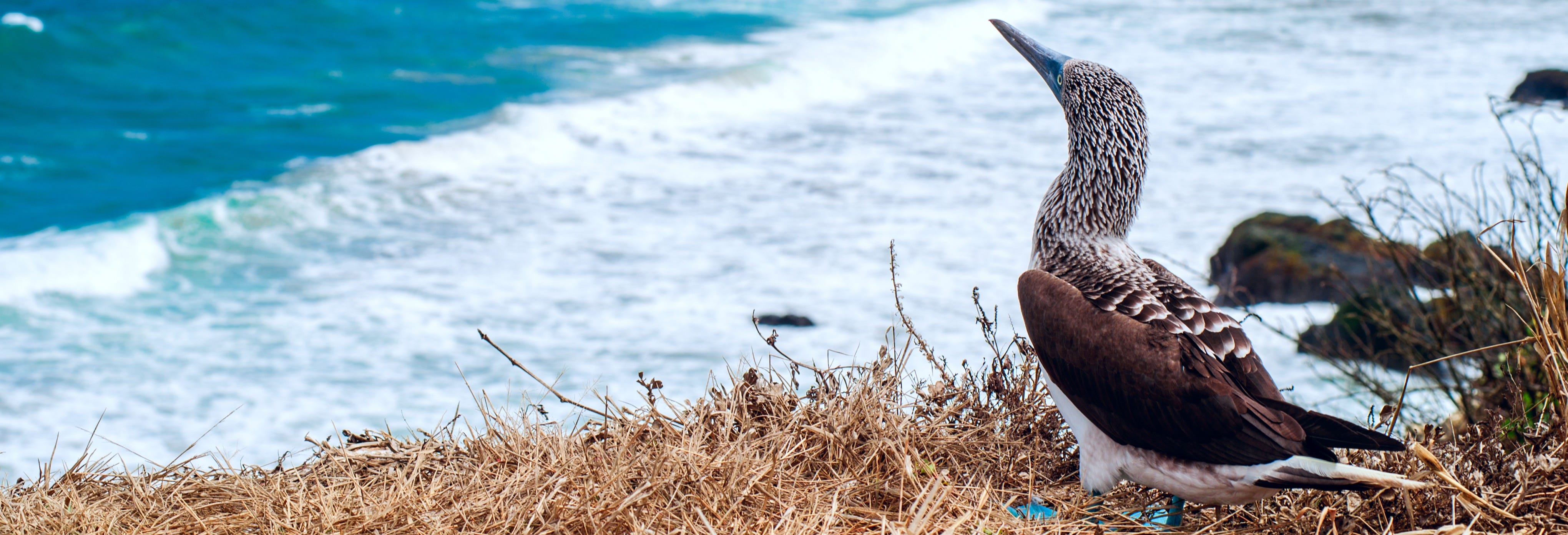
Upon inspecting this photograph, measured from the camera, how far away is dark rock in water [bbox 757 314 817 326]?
955 cm

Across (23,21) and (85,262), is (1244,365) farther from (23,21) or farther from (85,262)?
(23,21)

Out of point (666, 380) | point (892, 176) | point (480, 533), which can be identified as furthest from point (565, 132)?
point (480, 533)

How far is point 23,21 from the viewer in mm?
21594

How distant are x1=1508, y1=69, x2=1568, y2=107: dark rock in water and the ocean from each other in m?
0.74

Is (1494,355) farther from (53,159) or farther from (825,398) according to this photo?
(53,159)

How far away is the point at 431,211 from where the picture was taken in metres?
13.5

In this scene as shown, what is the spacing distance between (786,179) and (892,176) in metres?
1.27

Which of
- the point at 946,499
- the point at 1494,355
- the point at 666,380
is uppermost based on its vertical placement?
the point at 946,499

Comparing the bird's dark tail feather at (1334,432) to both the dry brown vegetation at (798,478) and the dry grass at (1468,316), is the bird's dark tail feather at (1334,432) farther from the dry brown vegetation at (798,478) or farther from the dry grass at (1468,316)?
the dry grass at (1468,316)

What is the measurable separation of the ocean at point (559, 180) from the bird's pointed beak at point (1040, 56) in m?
1.36

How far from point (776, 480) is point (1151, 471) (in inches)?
41.5

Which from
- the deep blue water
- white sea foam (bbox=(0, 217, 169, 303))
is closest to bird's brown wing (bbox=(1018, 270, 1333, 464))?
white sea foam (bbox=(0, 217, 169, 303))

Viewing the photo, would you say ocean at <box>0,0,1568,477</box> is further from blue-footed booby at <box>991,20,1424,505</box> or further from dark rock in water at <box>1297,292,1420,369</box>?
blue-footed booby at <box>991,20,1424,505</box>

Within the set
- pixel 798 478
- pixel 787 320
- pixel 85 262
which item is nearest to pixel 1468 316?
pixel 798 478
